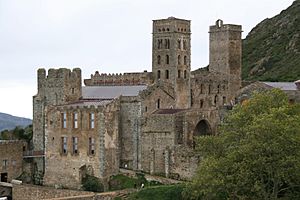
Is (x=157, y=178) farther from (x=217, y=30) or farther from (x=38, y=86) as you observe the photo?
(x=217, y=30)

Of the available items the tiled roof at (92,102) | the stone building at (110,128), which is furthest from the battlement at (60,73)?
the tiled roof at (92,102)

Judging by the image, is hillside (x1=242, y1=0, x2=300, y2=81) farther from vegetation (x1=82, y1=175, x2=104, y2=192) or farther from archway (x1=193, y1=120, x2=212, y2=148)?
vegetation (x1=82, y1=175, x2=104, y2=192)

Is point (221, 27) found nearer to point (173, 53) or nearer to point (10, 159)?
point (173, 53)

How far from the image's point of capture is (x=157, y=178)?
61406mm

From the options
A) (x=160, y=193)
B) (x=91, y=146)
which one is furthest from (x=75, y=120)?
(x=160, y=193)

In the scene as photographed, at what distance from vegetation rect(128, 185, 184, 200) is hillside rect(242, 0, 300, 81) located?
53.6 m

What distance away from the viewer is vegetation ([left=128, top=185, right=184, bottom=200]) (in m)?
56.0

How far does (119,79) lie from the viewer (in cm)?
8038

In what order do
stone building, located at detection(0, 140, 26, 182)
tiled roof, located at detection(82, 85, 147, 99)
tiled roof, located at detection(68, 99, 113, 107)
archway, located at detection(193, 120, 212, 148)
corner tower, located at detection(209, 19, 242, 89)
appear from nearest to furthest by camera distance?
tiled roof, located at detection(68, 99, 113, 107) < archway, located at detection(193, 120, 212, 148) < stone building, located at detection(0, 140, 26, 182) < tiled roof, located at detection(82, 85, 147, 99) < corner tower, located at detection(209, 19, 242, 89)

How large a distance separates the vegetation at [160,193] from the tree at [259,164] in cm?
594

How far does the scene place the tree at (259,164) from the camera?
1831 inches

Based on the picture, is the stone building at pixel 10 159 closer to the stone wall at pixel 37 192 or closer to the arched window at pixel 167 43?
the stone wall at pixel 37 192

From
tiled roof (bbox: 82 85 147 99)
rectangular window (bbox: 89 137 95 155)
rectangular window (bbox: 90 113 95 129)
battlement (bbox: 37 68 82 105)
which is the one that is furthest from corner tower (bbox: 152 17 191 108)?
rectangular window (bbox: 89 137 95 155)

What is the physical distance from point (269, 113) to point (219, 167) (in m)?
5.71
